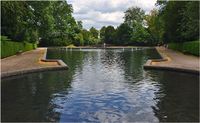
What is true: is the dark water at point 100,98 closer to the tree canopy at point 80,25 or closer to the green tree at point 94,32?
the tree canopy at point 80,25

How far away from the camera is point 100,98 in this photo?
12.7m

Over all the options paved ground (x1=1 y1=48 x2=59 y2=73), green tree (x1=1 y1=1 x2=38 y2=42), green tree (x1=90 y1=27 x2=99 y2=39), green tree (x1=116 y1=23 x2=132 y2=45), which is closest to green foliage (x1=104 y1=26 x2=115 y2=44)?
green tree (x1=116 y1=23 x2=132 y2=45)

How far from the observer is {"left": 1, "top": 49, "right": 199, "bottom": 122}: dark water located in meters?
10.0

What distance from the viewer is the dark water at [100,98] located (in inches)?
396

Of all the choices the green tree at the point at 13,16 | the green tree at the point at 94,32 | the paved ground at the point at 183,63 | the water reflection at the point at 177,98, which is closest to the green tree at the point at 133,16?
the green tree at the point at 94,32

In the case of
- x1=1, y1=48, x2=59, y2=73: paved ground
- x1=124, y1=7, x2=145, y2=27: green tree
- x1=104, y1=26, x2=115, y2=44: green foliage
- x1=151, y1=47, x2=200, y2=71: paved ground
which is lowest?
x1=1, y1=48, x2=59, y2=73: paved ground

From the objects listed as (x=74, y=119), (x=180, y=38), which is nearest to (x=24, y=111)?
(x=74, y=119)

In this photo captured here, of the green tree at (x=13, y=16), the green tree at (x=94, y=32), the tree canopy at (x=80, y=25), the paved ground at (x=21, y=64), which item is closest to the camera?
the paved ground at (x=21, y=64)

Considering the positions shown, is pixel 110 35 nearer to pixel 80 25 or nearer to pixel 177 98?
pixel 80 25

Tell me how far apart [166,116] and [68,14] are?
77.8 metres

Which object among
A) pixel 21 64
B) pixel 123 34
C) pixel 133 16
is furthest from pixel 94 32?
pixel 21 64

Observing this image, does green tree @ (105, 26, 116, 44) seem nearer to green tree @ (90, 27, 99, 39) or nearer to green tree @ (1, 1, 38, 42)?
green tree @ (90, 27, 99, 39)

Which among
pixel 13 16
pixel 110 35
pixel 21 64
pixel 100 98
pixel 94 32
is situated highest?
pixel 94 32

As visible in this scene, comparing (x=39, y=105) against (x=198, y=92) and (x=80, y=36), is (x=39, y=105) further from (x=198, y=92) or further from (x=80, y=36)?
(x=80, y=36)
